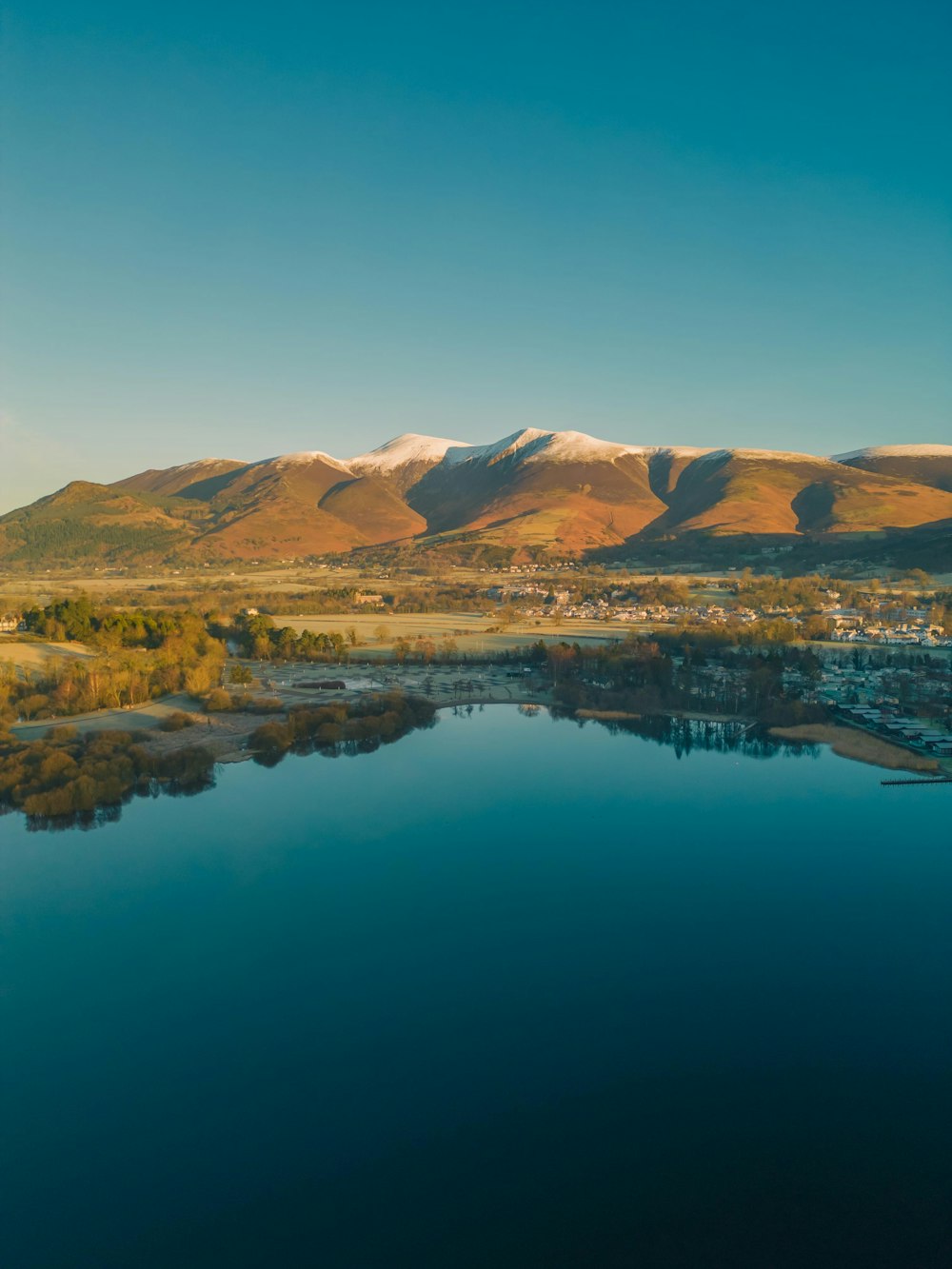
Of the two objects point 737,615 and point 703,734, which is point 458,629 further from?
point 703,734

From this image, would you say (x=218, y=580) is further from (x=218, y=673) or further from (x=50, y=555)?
(x=218, y=673)

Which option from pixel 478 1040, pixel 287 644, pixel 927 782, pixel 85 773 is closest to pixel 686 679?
pixel 927 782

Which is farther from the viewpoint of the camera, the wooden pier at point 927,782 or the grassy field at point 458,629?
the grassy field at point 458,629

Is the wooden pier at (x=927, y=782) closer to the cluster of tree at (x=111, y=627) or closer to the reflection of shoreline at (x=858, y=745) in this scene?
the reflection of shoreline at (x=858, y=745)

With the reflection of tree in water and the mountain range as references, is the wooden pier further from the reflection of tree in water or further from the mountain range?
the mountain range

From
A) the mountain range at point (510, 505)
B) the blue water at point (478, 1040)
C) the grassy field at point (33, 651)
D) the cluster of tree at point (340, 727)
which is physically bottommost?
the blue water at point (478, 1040)

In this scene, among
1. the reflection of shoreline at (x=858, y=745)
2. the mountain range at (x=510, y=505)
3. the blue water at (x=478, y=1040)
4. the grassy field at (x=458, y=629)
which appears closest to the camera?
the blue water at (x=478, y=1040)

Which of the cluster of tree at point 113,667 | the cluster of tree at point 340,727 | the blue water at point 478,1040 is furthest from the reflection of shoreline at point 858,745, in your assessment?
the cluster of tree at point 113,667

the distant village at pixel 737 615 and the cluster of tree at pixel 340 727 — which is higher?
the distant village at pixel 737 615
